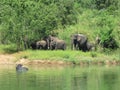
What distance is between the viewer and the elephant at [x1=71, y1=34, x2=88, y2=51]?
44.4 m

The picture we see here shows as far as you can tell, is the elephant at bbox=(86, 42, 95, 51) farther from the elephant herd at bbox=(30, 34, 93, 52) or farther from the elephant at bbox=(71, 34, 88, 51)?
the elephant at bbox=(71, 34, 88, 51)

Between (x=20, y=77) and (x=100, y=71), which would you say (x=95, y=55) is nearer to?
(x=100, y=71)

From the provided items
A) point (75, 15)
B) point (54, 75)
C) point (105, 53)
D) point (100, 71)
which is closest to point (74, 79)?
point (54, 75)

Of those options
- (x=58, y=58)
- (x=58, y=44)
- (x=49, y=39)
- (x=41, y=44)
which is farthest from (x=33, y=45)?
(x=58, y=58)

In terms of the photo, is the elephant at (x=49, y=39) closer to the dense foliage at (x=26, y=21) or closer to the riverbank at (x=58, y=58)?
the dense foliage at (x=26, y=21)

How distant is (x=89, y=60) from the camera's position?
39000 millimetres

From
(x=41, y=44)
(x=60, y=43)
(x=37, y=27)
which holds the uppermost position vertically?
(x=37, y=27)

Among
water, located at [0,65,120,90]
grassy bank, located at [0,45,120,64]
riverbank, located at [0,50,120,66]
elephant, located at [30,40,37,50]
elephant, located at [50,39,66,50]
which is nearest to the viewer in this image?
water, located at [0,65,120,90]

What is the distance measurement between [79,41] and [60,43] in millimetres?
2133

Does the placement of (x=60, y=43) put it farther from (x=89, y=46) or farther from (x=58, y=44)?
(x=89, y=46)

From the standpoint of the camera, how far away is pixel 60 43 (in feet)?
142

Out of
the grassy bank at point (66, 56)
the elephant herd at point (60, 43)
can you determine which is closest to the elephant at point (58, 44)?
the elephant herd at point (60, 43)

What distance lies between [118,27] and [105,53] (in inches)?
181

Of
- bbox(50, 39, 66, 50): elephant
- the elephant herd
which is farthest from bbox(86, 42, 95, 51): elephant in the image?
bbox(50, 39, 66, 50): elephant
